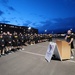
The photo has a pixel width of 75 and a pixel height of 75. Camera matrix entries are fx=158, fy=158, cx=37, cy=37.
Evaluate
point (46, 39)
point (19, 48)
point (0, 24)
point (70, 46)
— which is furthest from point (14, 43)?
point (0, 24)

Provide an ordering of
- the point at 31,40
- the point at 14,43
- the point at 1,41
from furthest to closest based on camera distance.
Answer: the point at 31,40 < the point at 14,43 < the point at 1,41

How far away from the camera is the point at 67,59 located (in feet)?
35.4

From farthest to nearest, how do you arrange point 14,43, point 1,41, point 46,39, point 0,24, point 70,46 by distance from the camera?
point 0,24
point 46,39
point 14,43
point 1,41
point 70,46

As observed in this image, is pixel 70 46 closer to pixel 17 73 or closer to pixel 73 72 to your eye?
pixel 73 72

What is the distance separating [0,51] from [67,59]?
564 cm

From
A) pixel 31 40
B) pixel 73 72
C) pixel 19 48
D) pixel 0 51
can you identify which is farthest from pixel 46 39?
pixel 73 72

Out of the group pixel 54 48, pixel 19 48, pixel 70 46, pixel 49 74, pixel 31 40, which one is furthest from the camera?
pixel 31 40

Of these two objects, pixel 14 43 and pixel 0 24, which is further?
pixel 0 24

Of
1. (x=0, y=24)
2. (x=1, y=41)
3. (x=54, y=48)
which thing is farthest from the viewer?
(x=0, y=24)

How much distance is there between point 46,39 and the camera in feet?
130

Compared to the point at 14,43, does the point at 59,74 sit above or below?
below

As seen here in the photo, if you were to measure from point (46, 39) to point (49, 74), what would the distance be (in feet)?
107

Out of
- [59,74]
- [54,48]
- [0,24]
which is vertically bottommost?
[59,74]

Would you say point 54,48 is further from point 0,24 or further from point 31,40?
point 0,24
